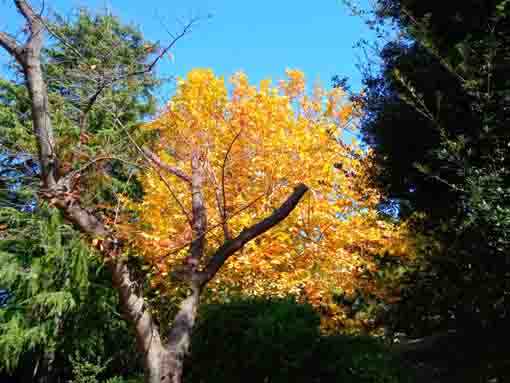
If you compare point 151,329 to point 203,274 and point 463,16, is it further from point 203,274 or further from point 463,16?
point 463,16

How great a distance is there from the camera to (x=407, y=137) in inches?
153

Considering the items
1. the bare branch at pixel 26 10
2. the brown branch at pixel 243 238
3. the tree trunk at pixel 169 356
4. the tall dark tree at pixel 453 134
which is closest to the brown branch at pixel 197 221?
the brown branch at pixel 243 238

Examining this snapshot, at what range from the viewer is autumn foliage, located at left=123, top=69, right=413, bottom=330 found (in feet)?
20.6

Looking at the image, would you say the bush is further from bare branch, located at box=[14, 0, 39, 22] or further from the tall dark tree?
bare branch, located at box=[14, 0, 39, 22]

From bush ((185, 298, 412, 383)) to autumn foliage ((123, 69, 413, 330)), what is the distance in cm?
101

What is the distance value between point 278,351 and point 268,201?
2.59 metres

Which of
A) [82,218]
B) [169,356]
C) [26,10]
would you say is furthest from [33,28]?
[169,356]

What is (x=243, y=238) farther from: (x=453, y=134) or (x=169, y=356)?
(x=453, y=134)

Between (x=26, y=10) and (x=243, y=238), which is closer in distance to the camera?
(x=26, y=10)

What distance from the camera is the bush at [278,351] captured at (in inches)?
167

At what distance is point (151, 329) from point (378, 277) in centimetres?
479

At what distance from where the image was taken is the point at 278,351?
448 cm

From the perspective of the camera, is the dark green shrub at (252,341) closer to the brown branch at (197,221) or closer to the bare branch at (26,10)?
the brown branch at (197,221)

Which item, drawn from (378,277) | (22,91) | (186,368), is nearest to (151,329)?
(186,368)
